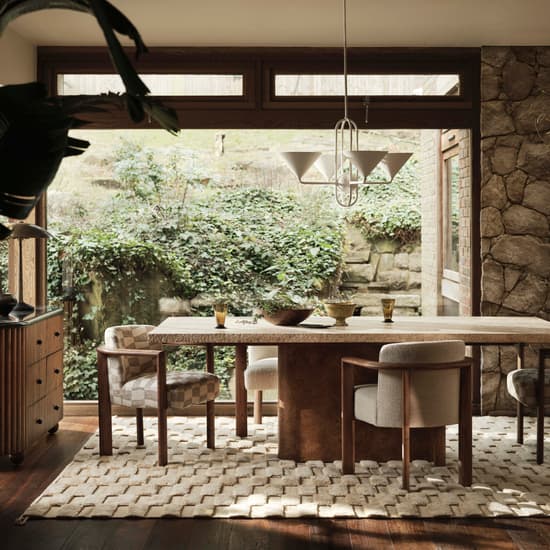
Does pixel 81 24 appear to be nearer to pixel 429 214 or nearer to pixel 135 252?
pixel 135 252

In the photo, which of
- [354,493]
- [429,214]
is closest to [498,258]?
[429,214]

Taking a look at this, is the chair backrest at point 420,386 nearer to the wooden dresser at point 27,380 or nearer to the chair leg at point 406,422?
the chair leg at point 406,422

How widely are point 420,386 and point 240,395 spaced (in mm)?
1597

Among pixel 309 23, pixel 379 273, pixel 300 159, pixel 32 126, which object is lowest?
pixel 379 273

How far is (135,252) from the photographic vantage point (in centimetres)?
643

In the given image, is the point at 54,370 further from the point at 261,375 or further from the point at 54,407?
the point at 261,375

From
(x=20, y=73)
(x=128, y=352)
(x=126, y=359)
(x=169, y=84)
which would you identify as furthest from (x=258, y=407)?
(x=20, y=73)

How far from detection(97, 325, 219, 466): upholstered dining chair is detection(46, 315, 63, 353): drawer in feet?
1.84

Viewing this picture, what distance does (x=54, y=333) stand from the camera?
18.4ft

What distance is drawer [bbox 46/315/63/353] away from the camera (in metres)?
5.48

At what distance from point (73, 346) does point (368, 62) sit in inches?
122

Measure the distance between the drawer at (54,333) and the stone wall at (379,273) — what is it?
2.09 meters

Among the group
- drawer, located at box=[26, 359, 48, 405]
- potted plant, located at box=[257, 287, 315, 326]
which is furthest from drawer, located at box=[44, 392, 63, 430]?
potted plant, located at box=[257, 287, 315, 326]

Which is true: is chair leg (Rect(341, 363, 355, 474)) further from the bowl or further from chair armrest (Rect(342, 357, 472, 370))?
the bowl
